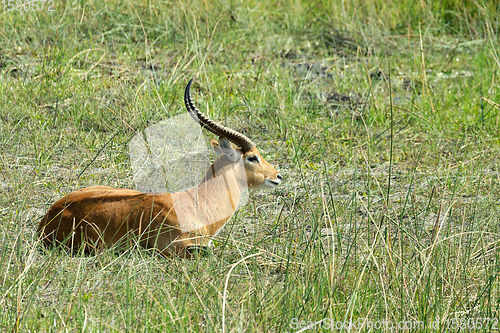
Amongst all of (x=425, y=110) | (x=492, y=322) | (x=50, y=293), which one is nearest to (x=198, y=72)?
(x=425, y=110)

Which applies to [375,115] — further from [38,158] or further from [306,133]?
[38,158]

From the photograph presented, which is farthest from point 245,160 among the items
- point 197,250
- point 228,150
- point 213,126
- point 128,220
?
point 128,220

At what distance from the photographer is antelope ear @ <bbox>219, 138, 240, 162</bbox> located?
153 inches

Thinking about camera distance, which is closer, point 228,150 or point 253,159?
point 228,150

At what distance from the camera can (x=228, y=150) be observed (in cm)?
394

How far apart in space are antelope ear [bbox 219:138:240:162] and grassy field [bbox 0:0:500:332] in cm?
51

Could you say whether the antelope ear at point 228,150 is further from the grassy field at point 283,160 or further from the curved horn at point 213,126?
the grassy field at point 283,160

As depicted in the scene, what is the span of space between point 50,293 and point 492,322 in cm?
216

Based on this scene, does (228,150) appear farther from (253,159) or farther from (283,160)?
(283,160)

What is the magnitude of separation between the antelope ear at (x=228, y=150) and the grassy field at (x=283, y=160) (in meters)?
0.51

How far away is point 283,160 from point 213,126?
1.77m

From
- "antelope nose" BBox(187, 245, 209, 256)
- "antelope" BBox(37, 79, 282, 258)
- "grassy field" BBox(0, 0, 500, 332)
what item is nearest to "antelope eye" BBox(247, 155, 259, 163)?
"antelope" BBox(37, 79, 282, 258)

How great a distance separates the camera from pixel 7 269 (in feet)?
10.4

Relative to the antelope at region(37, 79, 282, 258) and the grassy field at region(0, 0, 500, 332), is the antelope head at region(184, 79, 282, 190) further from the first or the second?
the grassy field at region(0, 0, 500, 332)
